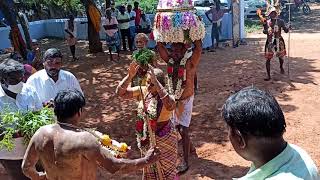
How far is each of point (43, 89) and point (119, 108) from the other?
4.15 m

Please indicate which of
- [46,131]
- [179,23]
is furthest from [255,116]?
[179,23]

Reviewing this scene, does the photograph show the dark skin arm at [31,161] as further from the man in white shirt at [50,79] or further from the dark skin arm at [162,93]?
the dark skin arm at [162,93]

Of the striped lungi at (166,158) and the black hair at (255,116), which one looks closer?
the black hair at (255,116)

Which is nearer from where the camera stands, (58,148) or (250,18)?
(58,148)

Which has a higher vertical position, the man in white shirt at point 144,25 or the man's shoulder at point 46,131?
the man in white shirt at point 144,25

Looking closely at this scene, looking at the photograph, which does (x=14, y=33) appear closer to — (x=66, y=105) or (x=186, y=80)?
(x=186, y=80)

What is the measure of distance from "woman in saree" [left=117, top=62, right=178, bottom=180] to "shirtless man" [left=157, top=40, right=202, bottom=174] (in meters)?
0.96

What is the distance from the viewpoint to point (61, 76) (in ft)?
14.8

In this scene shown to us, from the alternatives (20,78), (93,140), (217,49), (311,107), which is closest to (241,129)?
(93,140)

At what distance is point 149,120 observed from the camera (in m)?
4.27

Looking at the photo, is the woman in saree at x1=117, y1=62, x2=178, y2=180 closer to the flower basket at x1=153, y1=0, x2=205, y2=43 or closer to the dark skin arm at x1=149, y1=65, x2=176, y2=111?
the dark skin arm at x1=149, y1=65, x2=176, y2=111

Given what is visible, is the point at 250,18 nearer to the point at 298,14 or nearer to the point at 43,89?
the point at 298,14

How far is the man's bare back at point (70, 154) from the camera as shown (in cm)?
294

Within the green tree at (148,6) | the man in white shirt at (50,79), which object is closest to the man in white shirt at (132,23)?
the green tree at (148,6)
